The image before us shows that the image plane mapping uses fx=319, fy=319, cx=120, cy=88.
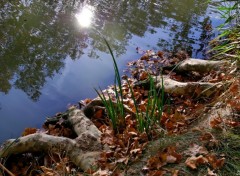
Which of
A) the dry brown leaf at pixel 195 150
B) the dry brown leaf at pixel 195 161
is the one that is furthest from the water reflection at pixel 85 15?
the dry brown leaf at pixel 195 161

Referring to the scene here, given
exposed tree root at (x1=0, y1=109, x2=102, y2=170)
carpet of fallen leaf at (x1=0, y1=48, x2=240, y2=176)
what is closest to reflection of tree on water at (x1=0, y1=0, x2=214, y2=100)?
carpet of fallen leaf at (x1=0, y1=48, x2=240, y2=176)

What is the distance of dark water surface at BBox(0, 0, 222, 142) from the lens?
4.68m

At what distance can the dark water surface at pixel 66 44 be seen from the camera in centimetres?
468

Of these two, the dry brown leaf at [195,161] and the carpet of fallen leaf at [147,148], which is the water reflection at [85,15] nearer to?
the carpet of fallen leaf at [147,148]

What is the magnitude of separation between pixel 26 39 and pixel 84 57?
1.24 meters

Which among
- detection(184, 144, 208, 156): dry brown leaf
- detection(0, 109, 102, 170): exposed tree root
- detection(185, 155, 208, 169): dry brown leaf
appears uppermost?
detection(0, 109, 102, 170): exposed tree root

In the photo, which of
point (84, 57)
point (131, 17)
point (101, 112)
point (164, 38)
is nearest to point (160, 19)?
point (131, 17)

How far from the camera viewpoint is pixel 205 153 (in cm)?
276

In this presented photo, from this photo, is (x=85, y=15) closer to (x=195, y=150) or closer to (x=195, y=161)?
(x=195, y=150)

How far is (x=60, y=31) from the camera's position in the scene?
7078 mm

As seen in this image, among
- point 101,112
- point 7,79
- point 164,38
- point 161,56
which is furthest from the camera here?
point 164,38

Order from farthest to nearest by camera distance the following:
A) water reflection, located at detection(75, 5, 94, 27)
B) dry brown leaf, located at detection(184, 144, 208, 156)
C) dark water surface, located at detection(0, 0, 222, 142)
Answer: water reflection, located at detection(75, 5, 94, 27), dark water surface, located at detection(0, 0, 222, 142), dry brown leaf, located at detection(184, 144, 208, 156)

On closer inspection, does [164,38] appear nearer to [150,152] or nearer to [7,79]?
[7,79]

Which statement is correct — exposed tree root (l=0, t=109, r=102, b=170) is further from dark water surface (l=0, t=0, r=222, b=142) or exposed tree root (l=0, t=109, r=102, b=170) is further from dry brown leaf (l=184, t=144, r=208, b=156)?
dry brown leaf (l=184, t=144, r=208, b=156)
